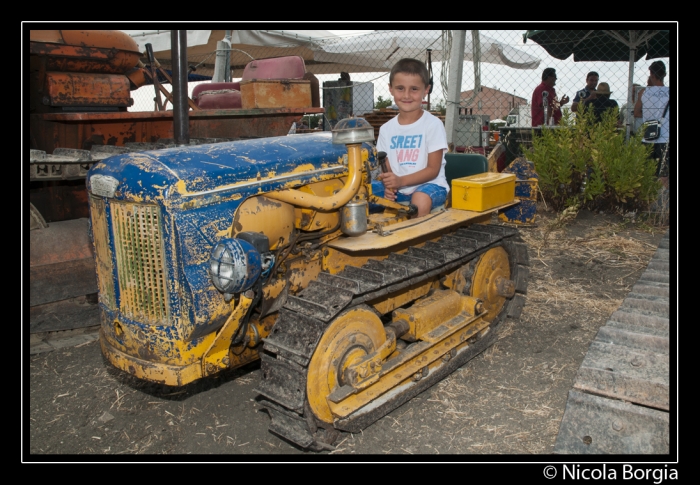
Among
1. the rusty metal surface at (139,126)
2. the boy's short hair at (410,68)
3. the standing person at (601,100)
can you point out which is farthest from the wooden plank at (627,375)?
the standing person at (601,100)

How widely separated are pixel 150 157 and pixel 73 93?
2.72 m

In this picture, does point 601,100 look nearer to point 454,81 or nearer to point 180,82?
point 454,81

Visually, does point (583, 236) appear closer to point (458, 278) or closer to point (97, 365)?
point (458, 278)

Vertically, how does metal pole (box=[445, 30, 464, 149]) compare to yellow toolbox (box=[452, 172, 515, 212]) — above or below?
above

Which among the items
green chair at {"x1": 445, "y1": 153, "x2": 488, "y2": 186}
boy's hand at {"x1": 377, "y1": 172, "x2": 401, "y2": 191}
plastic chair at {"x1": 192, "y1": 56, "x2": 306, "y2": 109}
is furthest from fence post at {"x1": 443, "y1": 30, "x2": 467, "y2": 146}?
boy's hand at {"x1": 377, "y1": 172, "x2": 401, "y2": 191}

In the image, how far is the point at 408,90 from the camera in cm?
381

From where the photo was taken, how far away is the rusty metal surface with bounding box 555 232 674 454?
2062mm

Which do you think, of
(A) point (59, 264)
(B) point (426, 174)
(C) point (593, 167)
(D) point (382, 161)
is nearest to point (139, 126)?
(A) point (59, 264)

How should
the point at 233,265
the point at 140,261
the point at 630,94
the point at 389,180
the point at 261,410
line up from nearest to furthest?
1. the point at 233,265
2. the point at 140,261
3. the point at 261,410
4. the point at 389,180
5. the point at 630,94

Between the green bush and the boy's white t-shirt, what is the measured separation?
3725 mm

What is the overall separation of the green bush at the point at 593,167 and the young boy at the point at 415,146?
12.2 feet

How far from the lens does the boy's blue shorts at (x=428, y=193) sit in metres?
3.77

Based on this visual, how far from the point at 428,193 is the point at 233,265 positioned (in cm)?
170

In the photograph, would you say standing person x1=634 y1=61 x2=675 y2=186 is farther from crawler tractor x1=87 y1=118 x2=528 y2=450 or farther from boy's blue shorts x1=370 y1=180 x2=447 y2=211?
crawler tractor x1=87 y1=118 x2=528 y2=450
